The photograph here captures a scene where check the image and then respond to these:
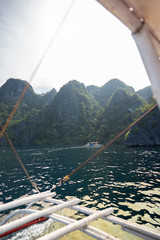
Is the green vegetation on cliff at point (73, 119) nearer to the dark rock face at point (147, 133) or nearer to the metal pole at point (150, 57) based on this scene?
the dark rock face at point (147, 133)

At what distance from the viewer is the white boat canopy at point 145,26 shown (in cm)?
157

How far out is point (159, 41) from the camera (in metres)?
1.65

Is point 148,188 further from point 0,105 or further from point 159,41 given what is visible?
point 0,105

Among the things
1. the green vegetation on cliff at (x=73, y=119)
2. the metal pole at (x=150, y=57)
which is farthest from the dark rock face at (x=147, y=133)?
the metal pole at (x=150, y=57)

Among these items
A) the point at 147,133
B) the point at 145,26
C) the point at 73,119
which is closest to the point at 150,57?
the point at 145,26

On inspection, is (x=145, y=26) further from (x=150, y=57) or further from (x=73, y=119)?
(x=73, y=119)

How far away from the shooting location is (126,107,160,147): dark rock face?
169 feet

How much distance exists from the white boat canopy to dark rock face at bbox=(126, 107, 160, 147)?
189 ft

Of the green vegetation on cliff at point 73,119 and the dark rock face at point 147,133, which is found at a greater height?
the green vegetation on cliff at point 73,119

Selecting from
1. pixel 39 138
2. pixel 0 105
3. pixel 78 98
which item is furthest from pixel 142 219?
pixel 0 105

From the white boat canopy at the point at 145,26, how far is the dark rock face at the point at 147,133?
57716 millimetres

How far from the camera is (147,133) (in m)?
54.1

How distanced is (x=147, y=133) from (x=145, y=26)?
60.0 m

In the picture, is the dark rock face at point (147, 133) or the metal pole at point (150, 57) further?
the dark rock face at point (147, 133)
